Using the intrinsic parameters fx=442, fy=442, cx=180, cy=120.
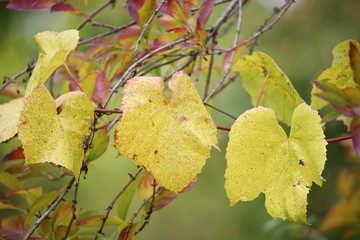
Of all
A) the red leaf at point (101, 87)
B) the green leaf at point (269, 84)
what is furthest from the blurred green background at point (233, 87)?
the red leaf at point (101, 87)

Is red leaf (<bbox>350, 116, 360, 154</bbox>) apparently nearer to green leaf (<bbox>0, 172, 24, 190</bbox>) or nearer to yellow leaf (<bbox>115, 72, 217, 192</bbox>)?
yellow leaf (<bbox>115, 72, 217, 192</bbox>)

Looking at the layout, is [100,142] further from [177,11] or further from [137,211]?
[177,11]

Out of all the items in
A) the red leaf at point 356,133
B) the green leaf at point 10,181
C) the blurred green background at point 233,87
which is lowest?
the blurred green background at point 233,87

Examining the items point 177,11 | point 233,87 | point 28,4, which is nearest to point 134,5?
point 177,11

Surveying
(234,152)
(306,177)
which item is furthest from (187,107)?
(306,177)

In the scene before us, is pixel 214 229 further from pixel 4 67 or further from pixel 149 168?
pixel 149 168

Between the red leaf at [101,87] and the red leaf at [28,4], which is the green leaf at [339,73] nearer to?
the red leaf at [101,87]
